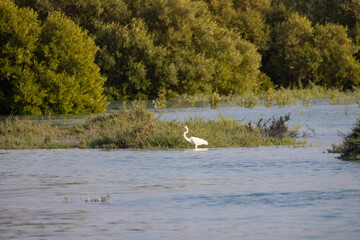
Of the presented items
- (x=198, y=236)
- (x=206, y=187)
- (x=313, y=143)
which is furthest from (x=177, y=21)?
(x=198, y=236)

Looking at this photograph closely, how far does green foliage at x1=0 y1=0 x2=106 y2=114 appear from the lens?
3741cm

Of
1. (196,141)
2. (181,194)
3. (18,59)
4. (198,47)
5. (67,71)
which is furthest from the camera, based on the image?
(198,47)

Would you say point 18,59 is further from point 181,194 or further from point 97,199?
point 97,199

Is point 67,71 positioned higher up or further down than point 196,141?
further down

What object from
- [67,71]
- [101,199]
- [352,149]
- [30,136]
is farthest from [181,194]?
[67,71]

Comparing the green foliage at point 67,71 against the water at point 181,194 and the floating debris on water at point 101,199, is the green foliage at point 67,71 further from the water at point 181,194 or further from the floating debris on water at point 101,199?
the floating debris on water at point 101,199

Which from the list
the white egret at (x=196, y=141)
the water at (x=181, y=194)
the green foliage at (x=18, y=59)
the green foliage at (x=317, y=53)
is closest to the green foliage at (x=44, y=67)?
the green foliage at (x=18, y=59)

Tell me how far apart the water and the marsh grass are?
96 centimetres

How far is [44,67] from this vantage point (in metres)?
38.1

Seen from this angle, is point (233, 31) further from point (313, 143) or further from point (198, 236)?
point (198, 236)

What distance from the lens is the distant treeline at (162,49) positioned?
3812 centimetres

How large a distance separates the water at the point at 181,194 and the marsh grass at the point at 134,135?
0.96 meters

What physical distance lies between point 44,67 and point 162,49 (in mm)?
12238

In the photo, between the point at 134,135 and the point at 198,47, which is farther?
the point at 198,47
